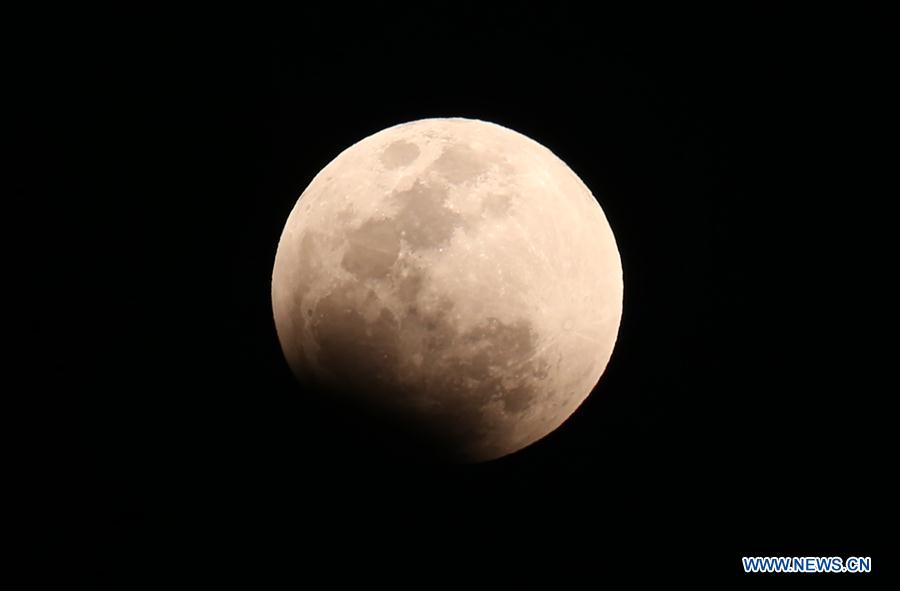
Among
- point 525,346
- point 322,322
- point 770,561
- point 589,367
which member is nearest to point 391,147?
point 322,322

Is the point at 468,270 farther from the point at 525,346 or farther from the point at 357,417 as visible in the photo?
the point at 357,417

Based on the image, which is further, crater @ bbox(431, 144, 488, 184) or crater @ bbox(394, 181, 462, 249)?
crater @ bbox(431, 144, 488, 184)

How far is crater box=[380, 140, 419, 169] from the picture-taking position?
280cm

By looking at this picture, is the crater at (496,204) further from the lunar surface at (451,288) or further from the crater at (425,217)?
the crater at (425,217)

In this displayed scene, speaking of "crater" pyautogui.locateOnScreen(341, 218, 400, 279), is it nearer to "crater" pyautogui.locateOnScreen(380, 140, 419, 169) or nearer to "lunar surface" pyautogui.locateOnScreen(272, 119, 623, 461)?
"lunar surface" pyautogui.locateOnScreen(272, 119, 623, 461)

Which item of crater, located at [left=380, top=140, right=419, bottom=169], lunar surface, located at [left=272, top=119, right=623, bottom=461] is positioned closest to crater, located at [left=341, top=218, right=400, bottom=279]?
lunar surface, located at [left=272, top=119, right=623, bottom=461]

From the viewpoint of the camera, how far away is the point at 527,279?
2.61 metres

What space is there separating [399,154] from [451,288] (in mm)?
741

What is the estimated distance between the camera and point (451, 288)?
8.32ft

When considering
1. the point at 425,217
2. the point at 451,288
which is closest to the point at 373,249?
the point at 425,217

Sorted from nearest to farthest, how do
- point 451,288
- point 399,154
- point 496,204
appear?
1. point 451,288
2. point 496,204
3. point 399,154

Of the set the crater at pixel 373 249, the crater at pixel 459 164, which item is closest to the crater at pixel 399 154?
the crater at pixel 459 164

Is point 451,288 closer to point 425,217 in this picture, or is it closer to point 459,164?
point 425,217

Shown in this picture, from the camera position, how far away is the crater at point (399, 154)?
280 centimetres
